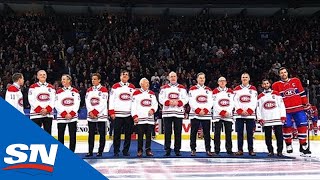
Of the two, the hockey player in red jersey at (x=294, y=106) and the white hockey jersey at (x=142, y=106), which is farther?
the hockey player in red jersey at (x=294, y=106)

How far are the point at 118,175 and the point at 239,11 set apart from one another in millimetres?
19682

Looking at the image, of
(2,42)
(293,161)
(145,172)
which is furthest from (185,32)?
(145,172)

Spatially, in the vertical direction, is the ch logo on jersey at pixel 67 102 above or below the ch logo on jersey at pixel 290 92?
below

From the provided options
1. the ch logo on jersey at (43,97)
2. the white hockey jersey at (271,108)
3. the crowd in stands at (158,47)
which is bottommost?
the white hockey jersey at (271,108)

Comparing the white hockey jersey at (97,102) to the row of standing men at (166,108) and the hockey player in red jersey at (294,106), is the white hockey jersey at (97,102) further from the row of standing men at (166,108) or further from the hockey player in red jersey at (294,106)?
the hockey player in red jersey at (294,106)

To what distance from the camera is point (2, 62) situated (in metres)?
17.3

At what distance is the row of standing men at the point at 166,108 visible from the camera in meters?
7.94

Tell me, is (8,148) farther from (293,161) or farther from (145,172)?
(293,161)

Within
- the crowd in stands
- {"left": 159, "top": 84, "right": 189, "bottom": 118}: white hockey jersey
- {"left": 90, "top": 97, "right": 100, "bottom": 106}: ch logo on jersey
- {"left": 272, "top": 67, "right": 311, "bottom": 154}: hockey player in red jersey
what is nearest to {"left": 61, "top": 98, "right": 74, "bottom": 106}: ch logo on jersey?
{"left": 90, "top": 97, "right": 100, "bottom": 106}: ch logo on jersey

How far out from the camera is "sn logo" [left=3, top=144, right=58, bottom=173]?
3.52 m

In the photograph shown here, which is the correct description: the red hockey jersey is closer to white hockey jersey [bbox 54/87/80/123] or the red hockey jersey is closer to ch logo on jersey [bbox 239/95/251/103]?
ch logo on jersey [bbox 239/95/251/103]

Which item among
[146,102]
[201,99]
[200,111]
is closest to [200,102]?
[201,99]

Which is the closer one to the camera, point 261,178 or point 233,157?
point 261,178

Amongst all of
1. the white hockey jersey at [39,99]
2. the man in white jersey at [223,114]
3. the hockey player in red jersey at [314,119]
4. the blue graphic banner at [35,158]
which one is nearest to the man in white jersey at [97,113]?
the white hockey jersey at [39,99]
